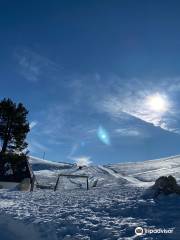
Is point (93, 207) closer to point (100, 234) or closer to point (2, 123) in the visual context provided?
point (100, 234)

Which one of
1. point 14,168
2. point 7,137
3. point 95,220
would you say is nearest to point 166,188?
point 95,220

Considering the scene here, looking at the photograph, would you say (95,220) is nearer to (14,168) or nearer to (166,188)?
(166,188)

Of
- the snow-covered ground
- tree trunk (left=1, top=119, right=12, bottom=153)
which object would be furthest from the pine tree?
the snow-covered ground

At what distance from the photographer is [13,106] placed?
4912 centimetres

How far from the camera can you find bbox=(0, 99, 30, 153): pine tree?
156 feet

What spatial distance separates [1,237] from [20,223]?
1329mm

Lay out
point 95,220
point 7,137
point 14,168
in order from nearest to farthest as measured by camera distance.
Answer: point 95,220 < point 14,168 < point 7,137

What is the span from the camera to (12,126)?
158ft

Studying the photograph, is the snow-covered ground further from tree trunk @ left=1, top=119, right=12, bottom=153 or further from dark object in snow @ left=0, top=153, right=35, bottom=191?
tree trunk @ left=1, top=119, right=12, bottom=153

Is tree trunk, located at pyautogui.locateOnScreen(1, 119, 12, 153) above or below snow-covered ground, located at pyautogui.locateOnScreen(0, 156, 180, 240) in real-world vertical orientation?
above

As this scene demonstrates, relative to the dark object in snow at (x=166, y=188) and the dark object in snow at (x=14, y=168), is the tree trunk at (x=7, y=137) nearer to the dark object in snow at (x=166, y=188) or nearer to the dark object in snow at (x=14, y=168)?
the dark object in snow at (x=14, y=168)

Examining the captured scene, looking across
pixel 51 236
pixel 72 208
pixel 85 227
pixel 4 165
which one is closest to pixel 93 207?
pixel 72 208

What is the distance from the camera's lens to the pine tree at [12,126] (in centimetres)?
4747

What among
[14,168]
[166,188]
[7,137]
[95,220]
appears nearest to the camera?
[95,220]
